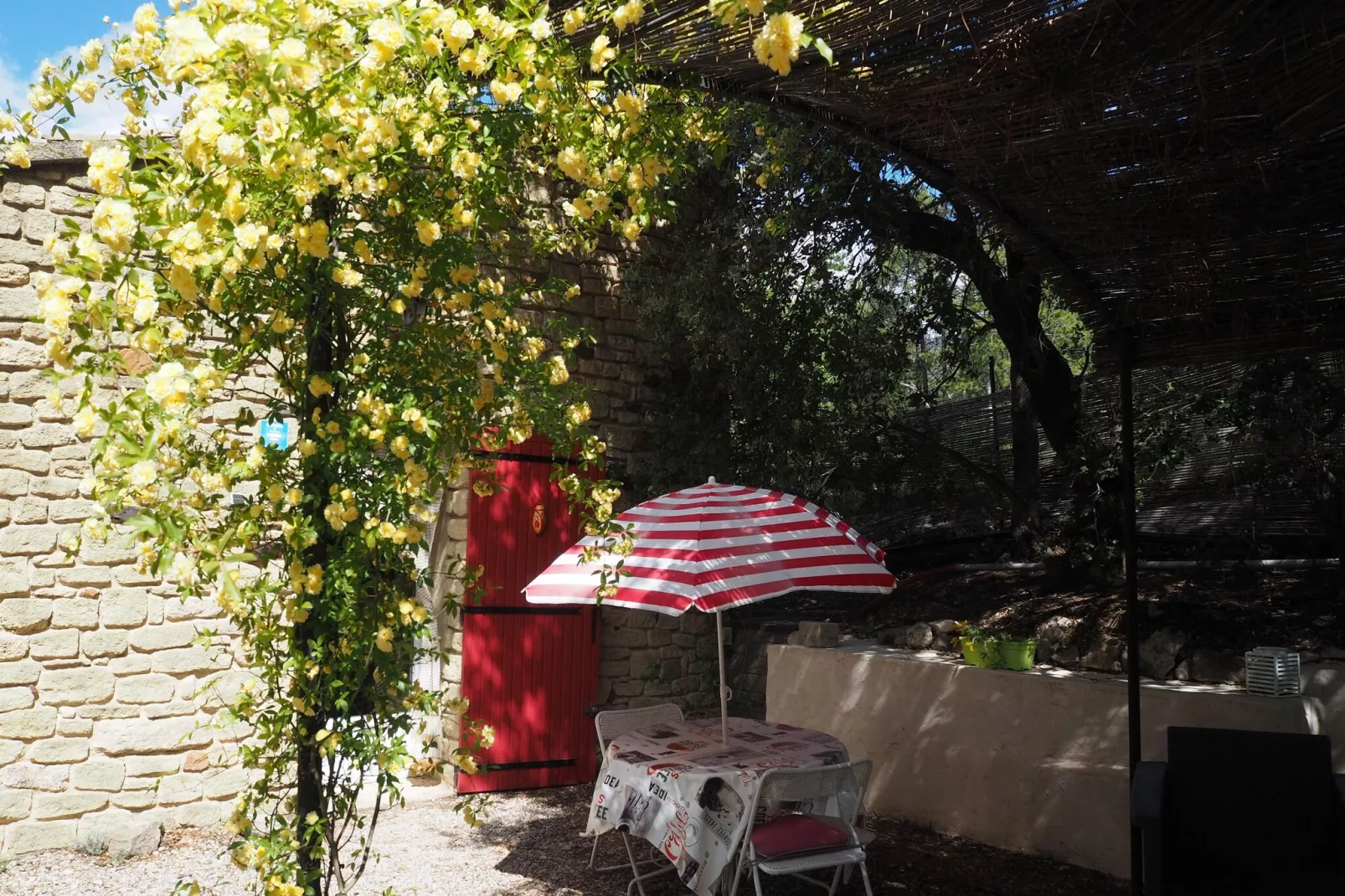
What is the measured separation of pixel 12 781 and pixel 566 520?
9.89 ft

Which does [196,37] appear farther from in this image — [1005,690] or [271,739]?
[1005,690]

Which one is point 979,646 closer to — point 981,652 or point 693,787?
point 981,652

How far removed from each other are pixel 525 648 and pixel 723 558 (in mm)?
2497

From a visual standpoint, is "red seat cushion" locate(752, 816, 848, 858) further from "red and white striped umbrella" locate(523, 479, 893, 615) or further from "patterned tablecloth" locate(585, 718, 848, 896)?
"red and white striped umbrella" locate(523, 479, 893, 615)

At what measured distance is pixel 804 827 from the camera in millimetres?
3799

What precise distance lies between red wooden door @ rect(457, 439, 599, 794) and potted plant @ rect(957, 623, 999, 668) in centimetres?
221

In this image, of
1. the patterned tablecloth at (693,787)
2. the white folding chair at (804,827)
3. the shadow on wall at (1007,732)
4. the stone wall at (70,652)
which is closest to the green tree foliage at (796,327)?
the shadow on wall at (1007,732)

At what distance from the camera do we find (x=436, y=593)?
6.41m

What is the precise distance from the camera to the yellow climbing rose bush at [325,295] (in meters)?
1.80

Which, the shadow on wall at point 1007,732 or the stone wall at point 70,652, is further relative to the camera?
the stone wall at point 70,652

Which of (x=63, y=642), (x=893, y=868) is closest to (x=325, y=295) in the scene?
(x=63, y=642)

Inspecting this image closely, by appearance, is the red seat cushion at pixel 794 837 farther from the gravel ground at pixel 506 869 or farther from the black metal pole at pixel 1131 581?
the black metal pole at pixel 1131 581

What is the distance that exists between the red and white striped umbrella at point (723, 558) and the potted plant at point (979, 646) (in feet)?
3.39

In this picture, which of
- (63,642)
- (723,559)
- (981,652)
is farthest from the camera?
(981,652)
